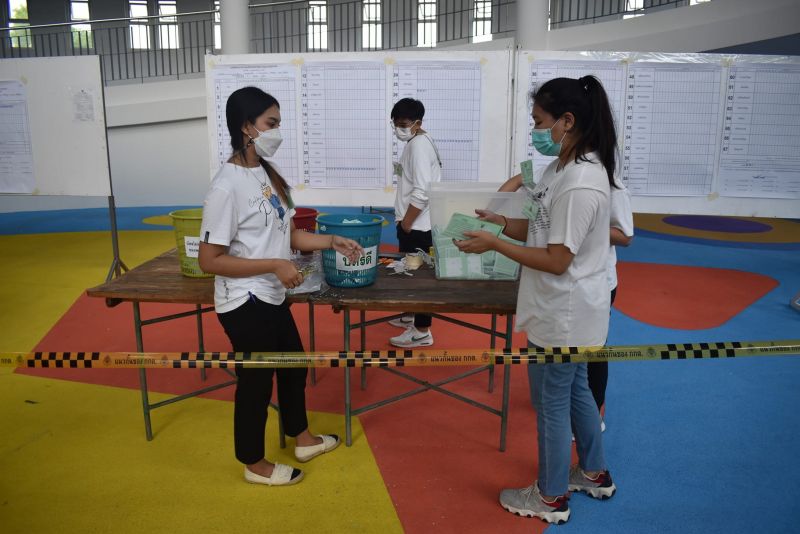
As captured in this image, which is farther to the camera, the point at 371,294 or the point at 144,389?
the point at 144,389

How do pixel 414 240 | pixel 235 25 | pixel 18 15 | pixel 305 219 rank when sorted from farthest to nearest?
1. pixel 18 15
2. pixel 235 25
3. pixel 414 240
4. pixel 305 219

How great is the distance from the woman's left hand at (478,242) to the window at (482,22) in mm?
13717

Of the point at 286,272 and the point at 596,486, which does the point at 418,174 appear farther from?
the point at 596,486

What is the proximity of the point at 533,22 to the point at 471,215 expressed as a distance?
6252 mm

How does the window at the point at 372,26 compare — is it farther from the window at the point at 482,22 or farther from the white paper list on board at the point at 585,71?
the white paper list on board at the point at 585,71

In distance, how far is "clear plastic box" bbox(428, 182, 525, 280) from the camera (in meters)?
2.63

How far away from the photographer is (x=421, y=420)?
3.08 meters

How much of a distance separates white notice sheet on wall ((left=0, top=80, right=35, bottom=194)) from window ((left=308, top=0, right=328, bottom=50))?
9.96 metres

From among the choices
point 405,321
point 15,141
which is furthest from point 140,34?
point 405,321

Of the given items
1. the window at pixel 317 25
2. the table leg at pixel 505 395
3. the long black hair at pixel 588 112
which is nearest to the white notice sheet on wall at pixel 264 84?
the table leg at pixel 505 395

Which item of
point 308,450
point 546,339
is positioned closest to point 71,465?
point 308,450

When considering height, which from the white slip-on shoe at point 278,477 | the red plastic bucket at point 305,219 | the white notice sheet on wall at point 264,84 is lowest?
the white slip-on shoe at point 278,477

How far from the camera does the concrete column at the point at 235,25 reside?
29.6 ft

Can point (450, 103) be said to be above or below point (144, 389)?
above
